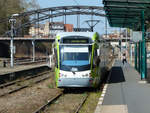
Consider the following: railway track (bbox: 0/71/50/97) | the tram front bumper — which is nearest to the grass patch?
the tram front bumper

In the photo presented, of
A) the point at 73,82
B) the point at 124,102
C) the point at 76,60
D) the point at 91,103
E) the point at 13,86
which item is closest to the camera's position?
the point at 124,102

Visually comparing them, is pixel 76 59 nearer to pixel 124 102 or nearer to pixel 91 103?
pixel 91 103

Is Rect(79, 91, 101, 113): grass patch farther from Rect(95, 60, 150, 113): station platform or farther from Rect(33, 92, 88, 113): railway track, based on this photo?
Rect(95, 60, 150, 113): station platform

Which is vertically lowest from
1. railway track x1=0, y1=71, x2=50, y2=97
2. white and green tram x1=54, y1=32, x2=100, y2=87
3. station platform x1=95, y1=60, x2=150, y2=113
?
railway track x1=0, y1=71, x2=50, y2=97

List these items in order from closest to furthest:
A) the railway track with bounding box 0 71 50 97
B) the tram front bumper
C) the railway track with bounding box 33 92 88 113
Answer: the railway track with bounding box 33 92 88 113
the tram front bumper
the railway track with bounding box 0 71 50 97

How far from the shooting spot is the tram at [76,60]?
15148 millimetres

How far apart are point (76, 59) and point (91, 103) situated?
9.29ft

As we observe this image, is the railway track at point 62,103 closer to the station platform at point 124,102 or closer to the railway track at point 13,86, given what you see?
the station platform at point 124,102

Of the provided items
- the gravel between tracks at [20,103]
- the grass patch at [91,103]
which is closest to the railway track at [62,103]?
the grass patch at [91,103]

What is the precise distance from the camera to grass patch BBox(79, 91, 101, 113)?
11.7m

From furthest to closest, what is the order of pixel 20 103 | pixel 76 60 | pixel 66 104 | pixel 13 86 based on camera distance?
pixel 13 86, pixel 76 60, pixel 20 103, pixel 66 104

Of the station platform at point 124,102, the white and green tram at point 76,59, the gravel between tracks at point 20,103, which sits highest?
the white and green tram at point 76,59

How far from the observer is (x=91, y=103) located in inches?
521

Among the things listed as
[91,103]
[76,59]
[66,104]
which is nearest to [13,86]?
[76,59]
